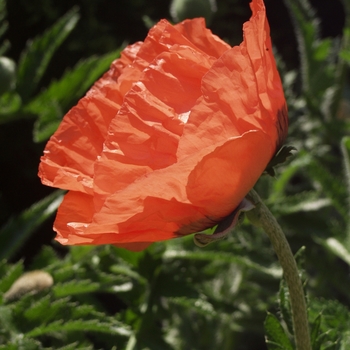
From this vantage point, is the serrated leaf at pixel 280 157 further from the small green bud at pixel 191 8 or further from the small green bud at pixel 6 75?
the small green bud at pixel 6 75

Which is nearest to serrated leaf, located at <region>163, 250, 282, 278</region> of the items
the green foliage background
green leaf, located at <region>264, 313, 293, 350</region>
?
the green foliage background

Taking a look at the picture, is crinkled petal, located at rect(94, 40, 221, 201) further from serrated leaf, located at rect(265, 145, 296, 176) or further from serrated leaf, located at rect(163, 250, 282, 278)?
serrated leaf, located at rect(163, 250, 282, 278)

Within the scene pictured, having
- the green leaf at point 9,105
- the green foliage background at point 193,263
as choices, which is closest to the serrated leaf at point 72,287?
the green foliage background at point 193,263

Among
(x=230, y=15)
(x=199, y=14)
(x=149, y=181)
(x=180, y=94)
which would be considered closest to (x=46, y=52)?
(x=199, y=14)

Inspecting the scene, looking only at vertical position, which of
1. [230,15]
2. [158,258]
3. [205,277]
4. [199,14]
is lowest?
[230,15]

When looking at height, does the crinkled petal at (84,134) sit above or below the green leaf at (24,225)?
above

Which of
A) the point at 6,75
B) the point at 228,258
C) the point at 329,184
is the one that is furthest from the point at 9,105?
the point at 329,184

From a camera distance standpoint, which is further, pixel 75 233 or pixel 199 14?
pixel 199 14

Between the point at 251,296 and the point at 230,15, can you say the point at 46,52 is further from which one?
the point at 230,15
